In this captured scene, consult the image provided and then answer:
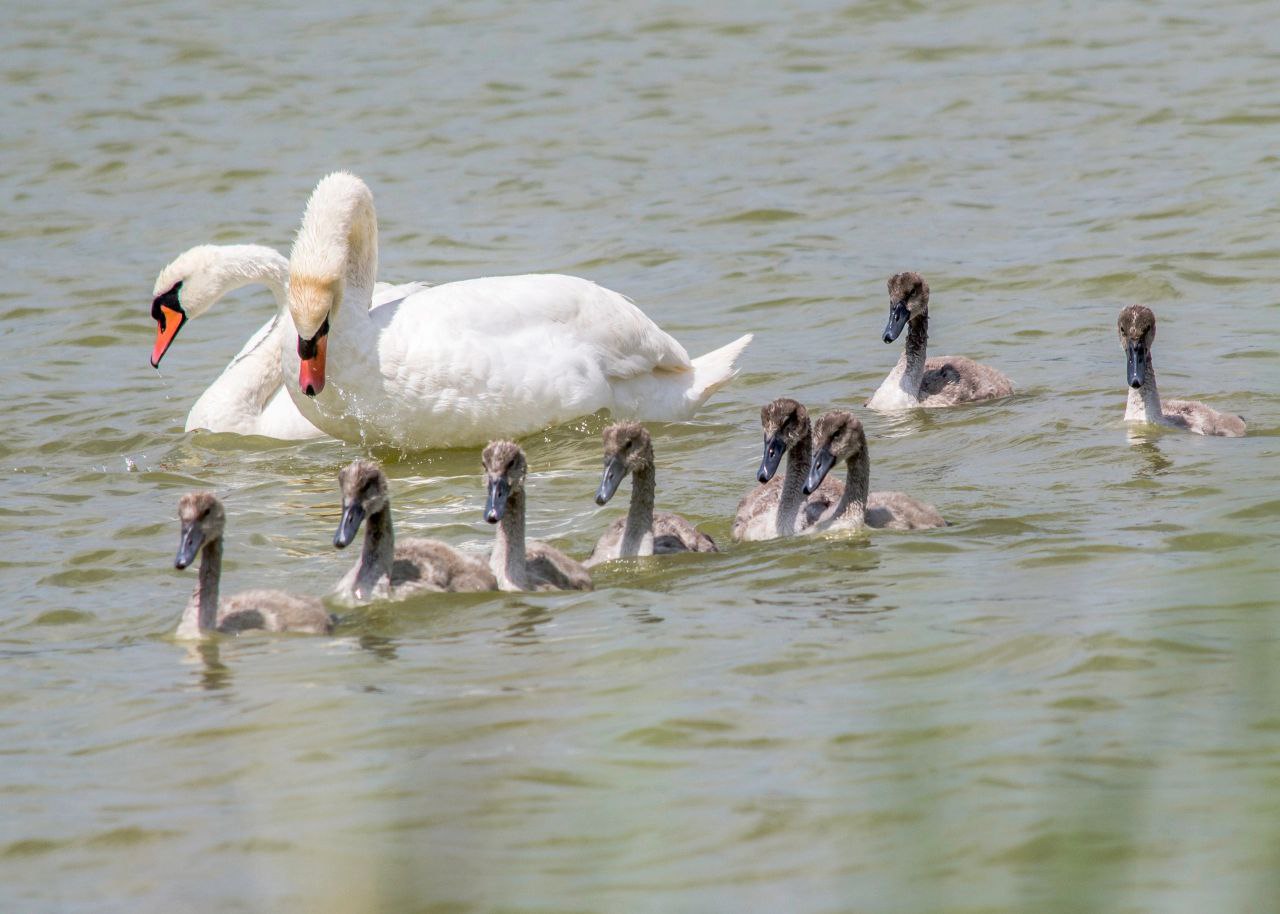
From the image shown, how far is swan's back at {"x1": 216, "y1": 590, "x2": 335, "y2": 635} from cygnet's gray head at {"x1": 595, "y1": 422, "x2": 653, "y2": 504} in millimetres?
1486

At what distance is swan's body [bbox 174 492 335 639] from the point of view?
24.7 ft

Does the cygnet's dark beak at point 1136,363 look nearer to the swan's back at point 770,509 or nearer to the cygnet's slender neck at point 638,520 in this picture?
the swan's back at point 770,509

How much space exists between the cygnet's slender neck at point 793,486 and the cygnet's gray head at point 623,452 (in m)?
0.60

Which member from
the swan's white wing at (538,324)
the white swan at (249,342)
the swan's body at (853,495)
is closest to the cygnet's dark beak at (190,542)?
the swan's body at (853,495)

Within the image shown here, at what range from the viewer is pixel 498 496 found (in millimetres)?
8117

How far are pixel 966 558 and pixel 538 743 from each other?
2.59 m

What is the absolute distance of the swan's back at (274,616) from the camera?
754 cm

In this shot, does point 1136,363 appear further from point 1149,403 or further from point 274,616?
point 274,616

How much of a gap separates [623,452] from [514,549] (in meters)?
0.83

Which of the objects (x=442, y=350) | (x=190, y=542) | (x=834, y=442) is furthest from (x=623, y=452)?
(x=442, y=350)

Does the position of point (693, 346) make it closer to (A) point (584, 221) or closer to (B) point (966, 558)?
(A) point (584, 221)

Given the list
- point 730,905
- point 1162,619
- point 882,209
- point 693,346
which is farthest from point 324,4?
point 730,905

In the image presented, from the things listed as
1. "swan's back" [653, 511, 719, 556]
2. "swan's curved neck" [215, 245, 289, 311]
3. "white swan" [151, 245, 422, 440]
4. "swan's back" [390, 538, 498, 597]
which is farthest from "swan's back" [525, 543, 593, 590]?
"swan's curved neck" [215, 245, 289, 311]

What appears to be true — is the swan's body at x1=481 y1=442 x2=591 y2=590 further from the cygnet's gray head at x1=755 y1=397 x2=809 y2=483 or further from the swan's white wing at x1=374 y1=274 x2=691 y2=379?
the swan's white wing at x1=374 y1=274 x2=691 y2=379
